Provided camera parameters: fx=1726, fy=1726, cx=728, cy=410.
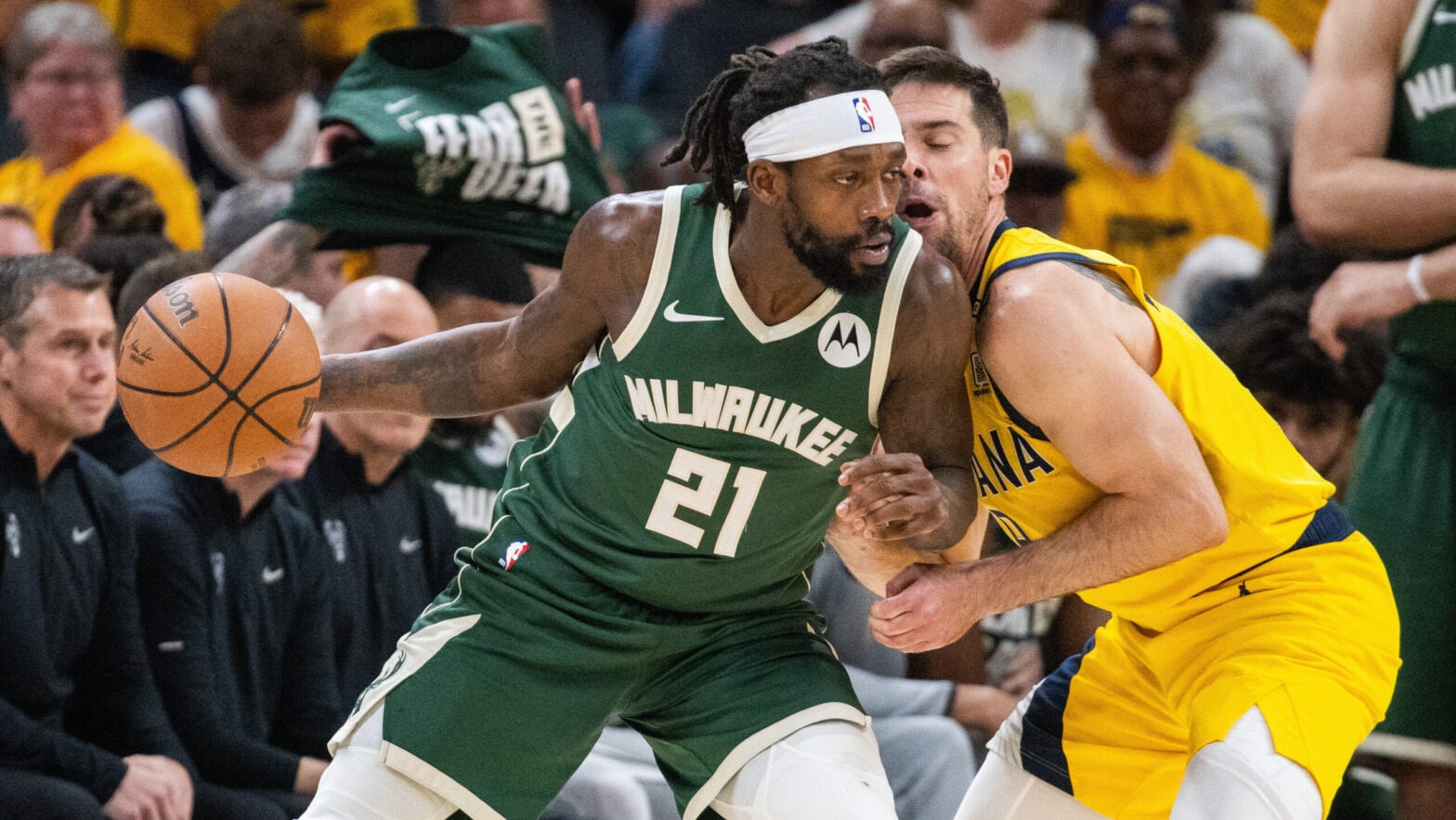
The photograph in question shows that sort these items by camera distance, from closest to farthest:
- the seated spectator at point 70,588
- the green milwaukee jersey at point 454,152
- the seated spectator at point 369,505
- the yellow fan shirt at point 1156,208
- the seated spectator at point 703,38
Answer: the seated spectator at point 70,588 < the seated spectator at point 369,505 < the green milwaukee jersey at point 454,152 < the yellow fan shirt at point 1156,208 < the seated spectator at point 703,38

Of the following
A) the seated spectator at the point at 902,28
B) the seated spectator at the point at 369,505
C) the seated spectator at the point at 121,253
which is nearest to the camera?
the seated spectator at the point at 369,505

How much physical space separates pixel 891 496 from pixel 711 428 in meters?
0.49

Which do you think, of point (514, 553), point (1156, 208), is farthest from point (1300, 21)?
point (514, 553)

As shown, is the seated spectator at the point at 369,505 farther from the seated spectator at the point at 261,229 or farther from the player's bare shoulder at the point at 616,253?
the player's bare shoulder at the point at 616,253

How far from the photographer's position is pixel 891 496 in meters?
3.28

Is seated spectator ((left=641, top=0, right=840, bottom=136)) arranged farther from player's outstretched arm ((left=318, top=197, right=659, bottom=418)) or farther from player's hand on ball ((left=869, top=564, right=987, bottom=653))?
player's hand on ball ((left=869, top=564, right=987, bottom=653))

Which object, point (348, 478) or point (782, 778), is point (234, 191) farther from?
point (782, 778)

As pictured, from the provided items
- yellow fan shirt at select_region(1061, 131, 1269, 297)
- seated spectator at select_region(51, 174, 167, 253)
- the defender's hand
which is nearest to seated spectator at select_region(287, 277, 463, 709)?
seated spectator at select_region(51, 174, 167, 253)

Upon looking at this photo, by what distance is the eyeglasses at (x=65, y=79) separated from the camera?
7.25m

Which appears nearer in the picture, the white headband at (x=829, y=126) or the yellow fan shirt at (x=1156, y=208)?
the white headband at (x=829, y=126)

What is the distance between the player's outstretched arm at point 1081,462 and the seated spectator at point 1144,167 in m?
4.45

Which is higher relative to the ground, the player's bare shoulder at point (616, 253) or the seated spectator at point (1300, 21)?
the player's bare shoulder at point (616, 253)

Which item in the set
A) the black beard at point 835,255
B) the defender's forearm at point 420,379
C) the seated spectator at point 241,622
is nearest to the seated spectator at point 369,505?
the seated spectator at point 241,622

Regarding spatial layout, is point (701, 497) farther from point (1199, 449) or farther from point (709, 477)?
point (1199, 449)
